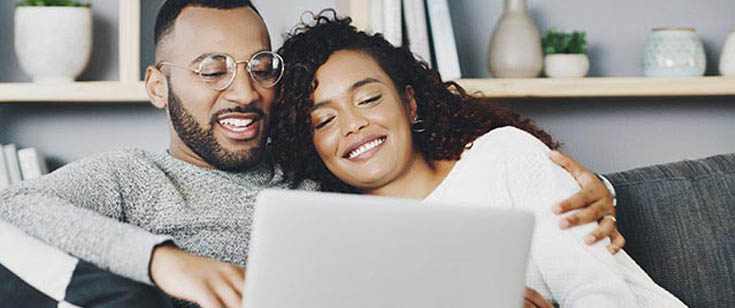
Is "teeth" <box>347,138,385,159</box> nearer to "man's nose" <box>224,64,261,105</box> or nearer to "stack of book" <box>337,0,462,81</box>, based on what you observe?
"man's nose" <box>224,64,261,105</box>

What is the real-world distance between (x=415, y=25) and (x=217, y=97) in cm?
63

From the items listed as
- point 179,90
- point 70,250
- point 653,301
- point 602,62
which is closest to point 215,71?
point 179,90

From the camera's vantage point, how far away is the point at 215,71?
184 centimetres

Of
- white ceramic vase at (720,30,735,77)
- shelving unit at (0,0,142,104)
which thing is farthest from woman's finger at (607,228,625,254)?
shelving unit at (0,0,142,104)

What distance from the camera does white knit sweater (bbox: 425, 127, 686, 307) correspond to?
147cm

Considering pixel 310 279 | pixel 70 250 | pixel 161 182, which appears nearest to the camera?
pixel 310 279

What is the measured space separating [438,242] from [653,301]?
704 mm

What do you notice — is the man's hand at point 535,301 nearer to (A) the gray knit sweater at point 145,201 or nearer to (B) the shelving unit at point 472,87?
(A) the gray knit sweater at point 145,201

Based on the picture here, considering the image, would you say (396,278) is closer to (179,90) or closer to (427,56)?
(179,90)

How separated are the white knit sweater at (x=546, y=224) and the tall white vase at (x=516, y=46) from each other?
0.67 meters

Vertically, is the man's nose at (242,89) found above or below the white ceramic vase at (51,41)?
above

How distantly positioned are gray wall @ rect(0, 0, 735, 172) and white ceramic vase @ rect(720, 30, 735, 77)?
0.66 feet

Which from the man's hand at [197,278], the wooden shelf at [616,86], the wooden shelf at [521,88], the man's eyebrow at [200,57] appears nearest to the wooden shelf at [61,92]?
the wooden shelf at [521,88]

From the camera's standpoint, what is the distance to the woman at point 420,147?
59.9 inches
